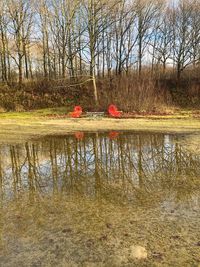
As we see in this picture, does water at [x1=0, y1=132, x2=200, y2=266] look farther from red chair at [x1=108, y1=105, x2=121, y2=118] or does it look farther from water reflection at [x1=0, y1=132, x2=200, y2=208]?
red chair at [x1=108, y1=105, x2=121, y2=118]

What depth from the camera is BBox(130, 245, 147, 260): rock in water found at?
4.23 metres

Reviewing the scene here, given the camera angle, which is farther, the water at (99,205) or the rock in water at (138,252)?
the water at (99,205)

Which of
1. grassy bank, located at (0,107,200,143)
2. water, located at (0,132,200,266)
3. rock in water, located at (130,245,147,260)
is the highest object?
grassy bank, located at (0,107,200,143)

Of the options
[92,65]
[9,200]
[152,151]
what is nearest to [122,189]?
[9,200]

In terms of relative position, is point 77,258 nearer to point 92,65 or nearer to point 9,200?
point 9,200

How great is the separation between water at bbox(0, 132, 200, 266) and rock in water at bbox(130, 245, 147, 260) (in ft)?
0.21

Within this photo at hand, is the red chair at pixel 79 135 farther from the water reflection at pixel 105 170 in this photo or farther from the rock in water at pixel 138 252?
the rock in water at pixel 138 252

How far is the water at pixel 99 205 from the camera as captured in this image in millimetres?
4359

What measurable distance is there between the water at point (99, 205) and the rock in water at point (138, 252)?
6 cm

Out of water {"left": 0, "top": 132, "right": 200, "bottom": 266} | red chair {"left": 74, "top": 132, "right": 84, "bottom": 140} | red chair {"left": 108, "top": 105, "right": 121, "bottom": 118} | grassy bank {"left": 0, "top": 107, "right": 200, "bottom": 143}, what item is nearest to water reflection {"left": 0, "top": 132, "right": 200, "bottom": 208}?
water {"left": 0, "top": 132, "right": 200, "bottom": 266}

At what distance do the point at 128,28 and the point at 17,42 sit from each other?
12.5 meters

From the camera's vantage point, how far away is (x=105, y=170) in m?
8.48

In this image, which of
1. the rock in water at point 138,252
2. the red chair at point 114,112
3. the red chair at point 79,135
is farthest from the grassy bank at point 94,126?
the rock in water at point 138,252

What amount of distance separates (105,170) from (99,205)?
241cm
